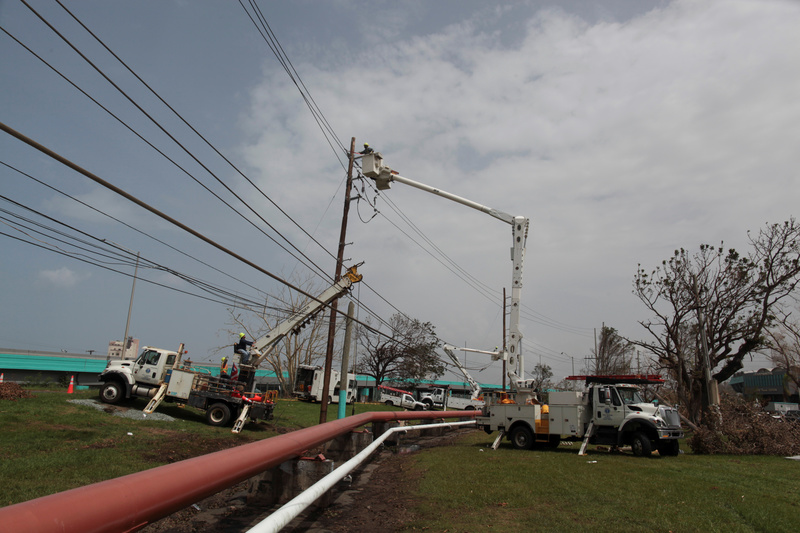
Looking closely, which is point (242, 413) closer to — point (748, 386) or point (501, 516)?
point (501, 516)

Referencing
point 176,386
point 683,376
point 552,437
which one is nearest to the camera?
point 552,437

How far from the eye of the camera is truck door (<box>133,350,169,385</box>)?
21.2 meters

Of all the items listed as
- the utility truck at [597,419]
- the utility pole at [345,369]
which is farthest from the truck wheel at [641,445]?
the utility pole at [345,369]

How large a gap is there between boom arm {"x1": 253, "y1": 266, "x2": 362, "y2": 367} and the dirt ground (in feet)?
37.5

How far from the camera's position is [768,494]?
8820mm

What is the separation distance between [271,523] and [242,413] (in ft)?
52.6

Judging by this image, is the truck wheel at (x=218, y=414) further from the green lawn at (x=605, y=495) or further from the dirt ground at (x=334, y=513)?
the dirt ground at (x=334, y=513)

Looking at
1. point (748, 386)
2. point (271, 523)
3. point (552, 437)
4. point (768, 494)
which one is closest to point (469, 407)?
point (552, 437)

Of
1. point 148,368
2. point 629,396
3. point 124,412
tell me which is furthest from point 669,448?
point 148,368

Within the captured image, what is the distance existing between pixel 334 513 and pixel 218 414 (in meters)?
14.5

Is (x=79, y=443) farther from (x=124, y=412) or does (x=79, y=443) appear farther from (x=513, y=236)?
(x=513, y=236)

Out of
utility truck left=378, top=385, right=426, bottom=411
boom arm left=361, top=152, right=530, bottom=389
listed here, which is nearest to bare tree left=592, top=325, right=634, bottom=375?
utility truck left=378, top=385, right=426, bottom=411

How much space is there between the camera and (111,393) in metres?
21.1

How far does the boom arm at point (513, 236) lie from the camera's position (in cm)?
1684
